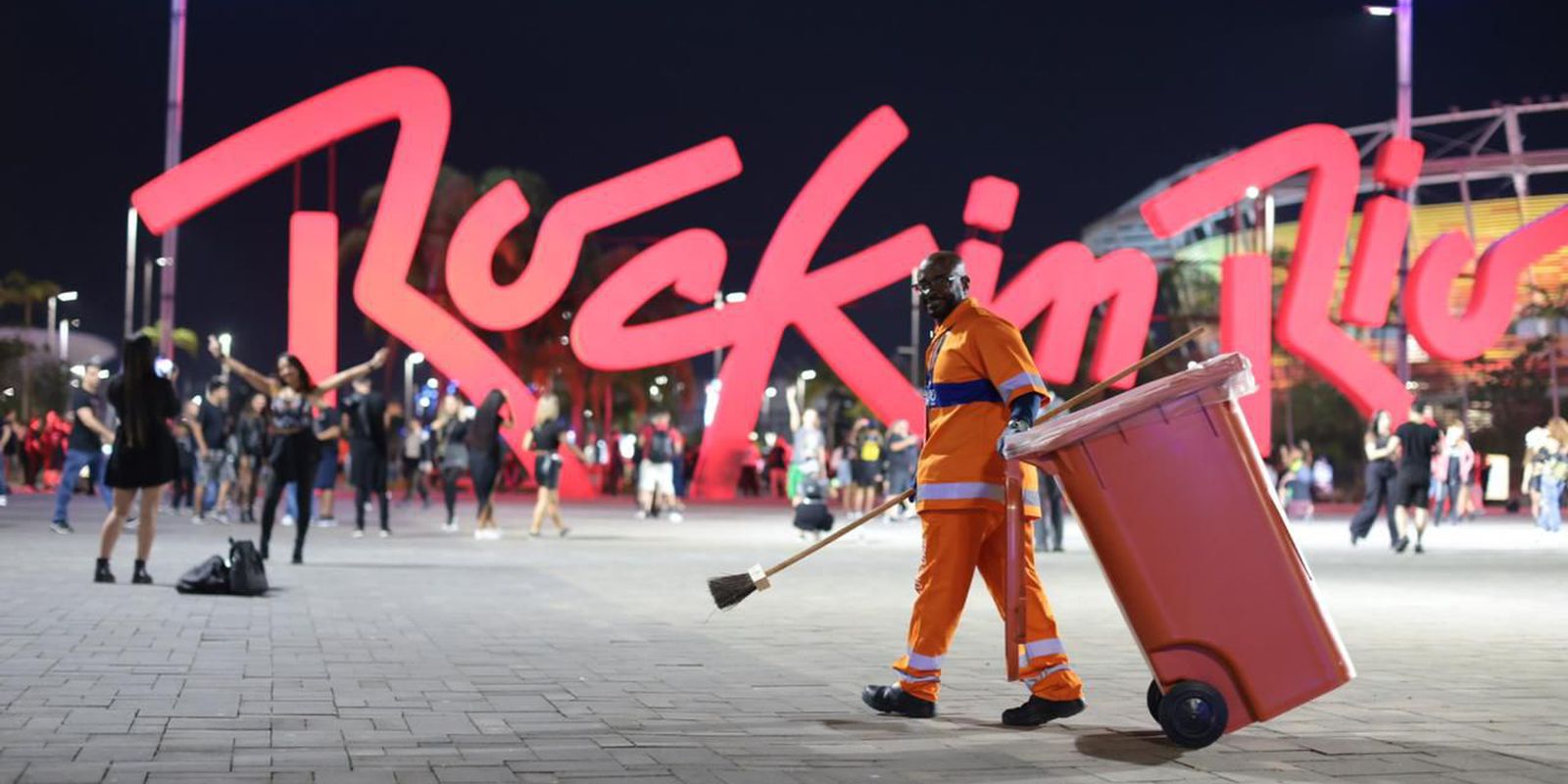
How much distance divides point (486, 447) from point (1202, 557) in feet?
47.3

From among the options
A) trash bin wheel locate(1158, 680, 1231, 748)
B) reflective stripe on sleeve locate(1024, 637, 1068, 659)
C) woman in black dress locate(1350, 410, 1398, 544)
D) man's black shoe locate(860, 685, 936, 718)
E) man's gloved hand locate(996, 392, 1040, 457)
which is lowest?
man's black shoe locate(860, 685, 936, 718)

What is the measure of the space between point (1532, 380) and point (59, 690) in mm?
51365

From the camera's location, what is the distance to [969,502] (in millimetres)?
6602

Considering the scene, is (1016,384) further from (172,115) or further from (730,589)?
(172,115)

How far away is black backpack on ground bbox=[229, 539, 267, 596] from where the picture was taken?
451 inches

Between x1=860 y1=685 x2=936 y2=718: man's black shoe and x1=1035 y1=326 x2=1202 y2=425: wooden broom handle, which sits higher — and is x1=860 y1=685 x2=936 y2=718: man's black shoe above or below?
below

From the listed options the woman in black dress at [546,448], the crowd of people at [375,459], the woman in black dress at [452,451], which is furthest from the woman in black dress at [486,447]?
the woman in black dress at [452,451]

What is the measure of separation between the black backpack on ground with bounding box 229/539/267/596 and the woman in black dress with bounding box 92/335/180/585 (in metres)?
0.62

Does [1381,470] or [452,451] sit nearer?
[1381,470]

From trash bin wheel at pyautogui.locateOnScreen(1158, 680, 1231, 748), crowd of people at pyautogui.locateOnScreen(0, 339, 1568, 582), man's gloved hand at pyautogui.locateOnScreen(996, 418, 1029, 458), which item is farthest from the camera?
crowd of people at pyautogui.locateOnScreen(0, 339, 1568, 582)

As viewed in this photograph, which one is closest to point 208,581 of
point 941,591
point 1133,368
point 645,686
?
point 645,686

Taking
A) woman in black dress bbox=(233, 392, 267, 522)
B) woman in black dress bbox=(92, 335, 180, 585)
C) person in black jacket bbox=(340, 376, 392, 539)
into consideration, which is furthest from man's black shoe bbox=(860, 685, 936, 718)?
woman in black dress bbox=(233, 392, 267, 522)

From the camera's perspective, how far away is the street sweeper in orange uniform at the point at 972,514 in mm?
6500

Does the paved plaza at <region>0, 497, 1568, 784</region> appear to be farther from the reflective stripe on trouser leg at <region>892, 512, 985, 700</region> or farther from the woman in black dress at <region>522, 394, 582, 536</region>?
the woman in black dress at <region>522, 394, 582, 536</region>
